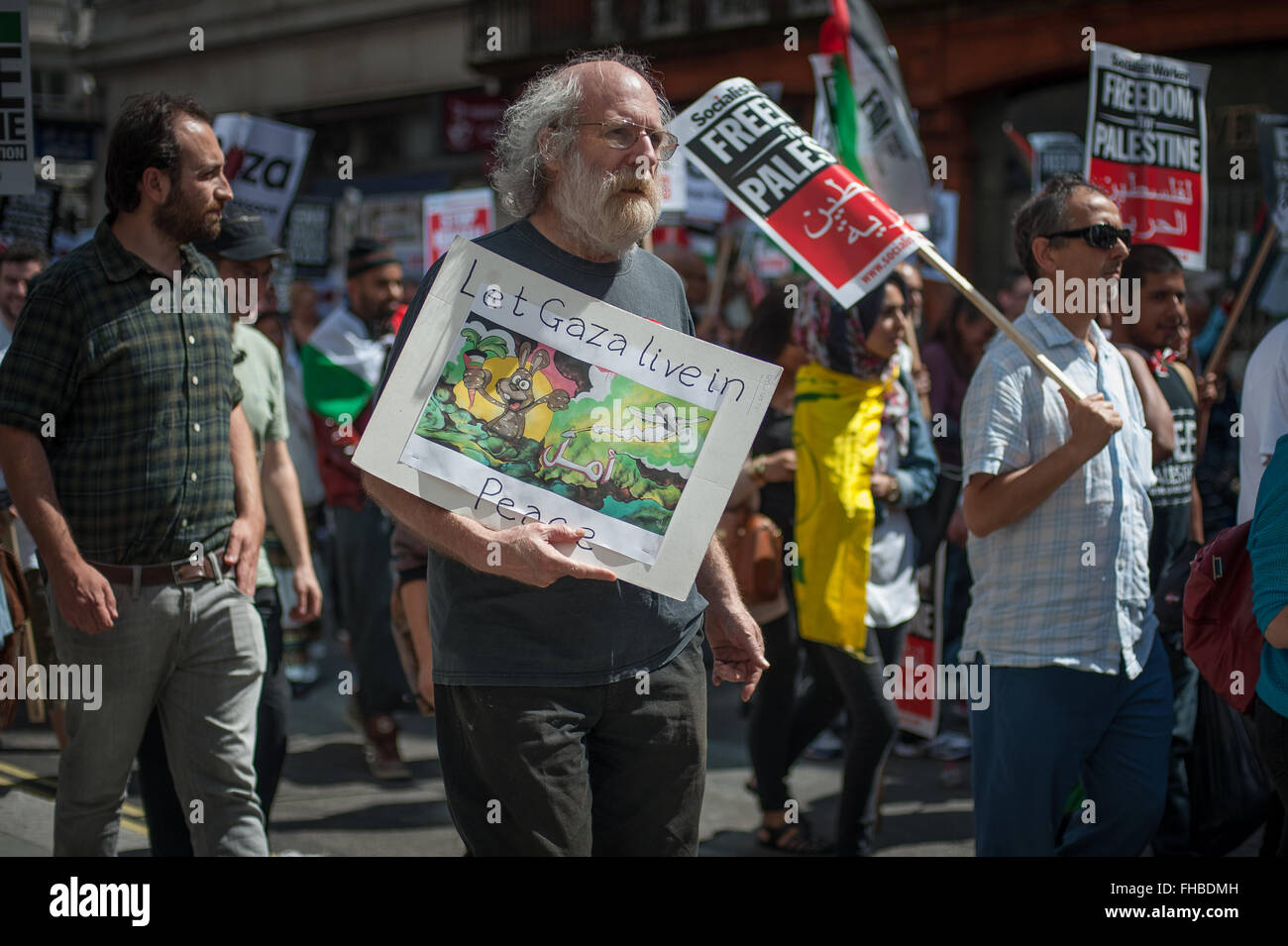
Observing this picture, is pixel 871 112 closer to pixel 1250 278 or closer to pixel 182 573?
pixel 1250 278

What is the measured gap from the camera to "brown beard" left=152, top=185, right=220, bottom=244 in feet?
11.1

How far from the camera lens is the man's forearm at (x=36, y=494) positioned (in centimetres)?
315

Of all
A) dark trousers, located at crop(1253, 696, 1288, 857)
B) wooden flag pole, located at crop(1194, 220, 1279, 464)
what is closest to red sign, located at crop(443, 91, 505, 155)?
wooden flag pole, located at crop(1194, 220, 1279, 464)

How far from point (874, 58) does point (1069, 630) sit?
11.1 ft

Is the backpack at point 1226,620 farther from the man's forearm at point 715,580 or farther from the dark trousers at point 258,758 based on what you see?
the dark trousers at point 258,758

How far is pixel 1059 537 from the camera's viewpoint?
11.3 ft

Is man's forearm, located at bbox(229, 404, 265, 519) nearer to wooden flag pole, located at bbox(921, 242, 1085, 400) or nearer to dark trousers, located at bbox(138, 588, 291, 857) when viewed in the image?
dark trousers, located at bbox(138, 588, 291, 857)

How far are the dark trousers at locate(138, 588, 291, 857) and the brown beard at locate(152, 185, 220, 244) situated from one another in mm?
1104

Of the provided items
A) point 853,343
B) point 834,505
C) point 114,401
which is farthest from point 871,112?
point 114,401

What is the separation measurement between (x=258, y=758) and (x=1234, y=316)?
4.22 metres

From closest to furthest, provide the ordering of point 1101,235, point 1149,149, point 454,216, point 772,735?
point 1101,235 → point 772,735 → point 1149,149 → point 454,216

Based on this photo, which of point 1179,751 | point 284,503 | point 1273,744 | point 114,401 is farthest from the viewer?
point 1179,751

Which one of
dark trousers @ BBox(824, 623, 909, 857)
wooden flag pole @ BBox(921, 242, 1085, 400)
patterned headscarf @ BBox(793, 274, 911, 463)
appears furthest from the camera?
patterned headscarf @ BBox(793, 274, 911, 463)

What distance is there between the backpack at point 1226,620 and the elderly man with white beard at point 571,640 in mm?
1239
